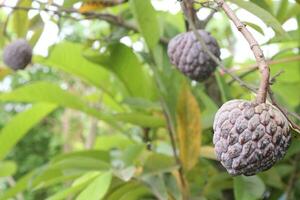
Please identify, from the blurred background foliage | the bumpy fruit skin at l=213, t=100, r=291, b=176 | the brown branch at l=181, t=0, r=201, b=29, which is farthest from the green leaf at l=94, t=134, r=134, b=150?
the bumpy fruit skin at l=213, t=100, r=291, b=176

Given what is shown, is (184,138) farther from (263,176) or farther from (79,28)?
(79,28)

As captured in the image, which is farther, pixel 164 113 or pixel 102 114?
pixel 102 114

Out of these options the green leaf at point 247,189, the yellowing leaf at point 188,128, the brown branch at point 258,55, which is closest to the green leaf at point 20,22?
the yellowing leaf at point 188,128

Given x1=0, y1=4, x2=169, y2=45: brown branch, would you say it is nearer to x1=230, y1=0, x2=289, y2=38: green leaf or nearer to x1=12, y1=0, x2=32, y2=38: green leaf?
x1=12, y1=0, x2=32, y2=38: green leaf

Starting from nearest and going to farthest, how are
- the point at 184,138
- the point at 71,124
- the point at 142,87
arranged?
1. the point at 184,138
2. the point at 142,87
3. the point at 71,124

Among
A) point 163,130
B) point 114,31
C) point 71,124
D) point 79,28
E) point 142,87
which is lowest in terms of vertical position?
point 71,124

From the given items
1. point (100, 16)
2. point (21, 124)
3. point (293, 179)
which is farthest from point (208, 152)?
point (21, 124)

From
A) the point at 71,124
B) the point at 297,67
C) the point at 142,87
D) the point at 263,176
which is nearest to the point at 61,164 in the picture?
the point at 142,87

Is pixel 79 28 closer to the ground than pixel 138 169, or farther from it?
closer to the ground
